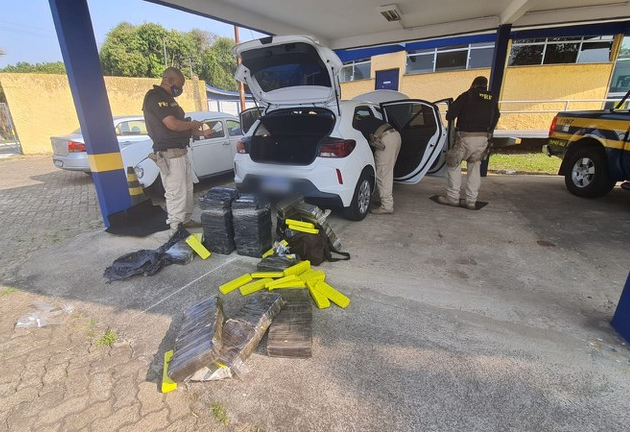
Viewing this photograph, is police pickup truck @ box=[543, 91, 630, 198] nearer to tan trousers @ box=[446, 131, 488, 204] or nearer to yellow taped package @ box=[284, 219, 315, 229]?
tan trousers @ box=[446, 131, 488, 204]

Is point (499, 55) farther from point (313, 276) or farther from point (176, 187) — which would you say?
point (176, 187)

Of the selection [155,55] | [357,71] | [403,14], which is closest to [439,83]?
[357,71]

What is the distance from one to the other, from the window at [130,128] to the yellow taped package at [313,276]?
5866mm

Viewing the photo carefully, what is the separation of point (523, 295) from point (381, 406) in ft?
6.22

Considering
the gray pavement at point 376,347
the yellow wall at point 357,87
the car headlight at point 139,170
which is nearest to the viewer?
the gray pavement at point 376,347

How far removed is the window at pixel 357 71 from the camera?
1794 centimetres

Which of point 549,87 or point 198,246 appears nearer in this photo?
point 198,246

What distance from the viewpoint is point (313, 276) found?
3.13m

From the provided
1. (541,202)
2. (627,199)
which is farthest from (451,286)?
(627,199)

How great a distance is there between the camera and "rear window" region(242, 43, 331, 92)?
4132 millimetres

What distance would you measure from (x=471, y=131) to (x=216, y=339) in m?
4.75

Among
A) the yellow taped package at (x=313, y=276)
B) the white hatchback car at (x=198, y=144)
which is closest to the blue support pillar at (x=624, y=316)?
the yellow taped package at (x=313, y=276)

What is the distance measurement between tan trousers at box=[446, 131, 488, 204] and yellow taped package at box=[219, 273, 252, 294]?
391 centimetres

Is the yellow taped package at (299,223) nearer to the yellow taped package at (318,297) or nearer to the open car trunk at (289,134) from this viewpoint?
the yellow taped package at (318,297)
